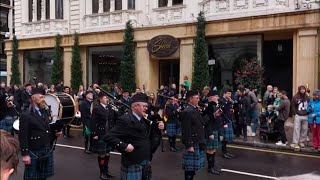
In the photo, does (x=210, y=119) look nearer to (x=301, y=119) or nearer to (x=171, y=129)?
(x=171, y=129)

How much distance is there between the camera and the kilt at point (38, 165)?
6.62m

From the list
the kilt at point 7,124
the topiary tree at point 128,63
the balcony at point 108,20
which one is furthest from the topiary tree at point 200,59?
the kilt at point 7,124

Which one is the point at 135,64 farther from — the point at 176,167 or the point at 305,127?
the point at 176,167

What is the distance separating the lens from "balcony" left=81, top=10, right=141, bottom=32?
22953 millimetres

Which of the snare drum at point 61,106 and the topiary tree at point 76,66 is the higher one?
the topiary tree at point 76,66

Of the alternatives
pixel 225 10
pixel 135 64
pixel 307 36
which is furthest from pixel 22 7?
pixel 307 36

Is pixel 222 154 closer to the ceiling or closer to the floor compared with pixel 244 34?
closer to the floor

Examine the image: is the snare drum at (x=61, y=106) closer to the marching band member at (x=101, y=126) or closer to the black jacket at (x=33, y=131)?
the marching band member at (x=101, y=126)

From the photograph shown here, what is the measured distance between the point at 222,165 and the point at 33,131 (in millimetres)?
4925

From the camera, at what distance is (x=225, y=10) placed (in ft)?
63.3

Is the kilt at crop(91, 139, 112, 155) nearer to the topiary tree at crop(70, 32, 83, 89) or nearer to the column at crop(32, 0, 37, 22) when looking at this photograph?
the topiary tree at crop(70, 32, 83, 89)

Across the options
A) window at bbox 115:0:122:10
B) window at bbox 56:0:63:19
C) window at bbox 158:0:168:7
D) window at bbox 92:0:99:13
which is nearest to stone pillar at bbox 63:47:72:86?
window at bbox 56:0:63:19

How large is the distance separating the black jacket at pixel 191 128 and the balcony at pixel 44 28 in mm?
19921

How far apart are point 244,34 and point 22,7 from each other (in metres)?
16.6
